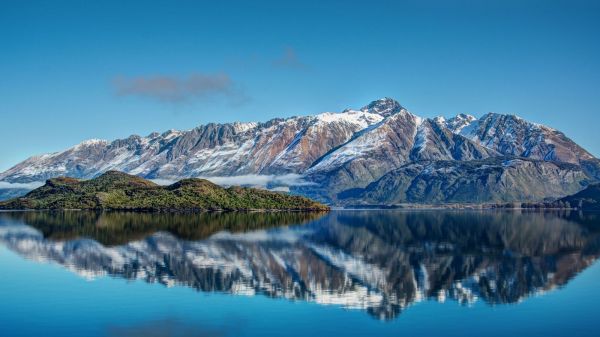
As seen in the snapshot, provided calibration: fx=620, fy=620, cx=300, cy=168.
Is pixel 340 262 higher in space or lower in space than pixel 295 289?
higher

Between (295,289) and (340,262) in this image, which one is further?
(340,262)

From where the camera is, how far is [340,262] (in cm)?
11144

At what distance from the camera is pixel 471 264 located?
10856cm

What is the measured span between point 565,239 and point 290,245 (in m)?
77.2

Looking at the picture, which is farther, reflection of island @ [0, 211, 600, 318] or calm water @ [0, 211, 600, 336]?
reflection of island @ [0, 211, 600, 318]

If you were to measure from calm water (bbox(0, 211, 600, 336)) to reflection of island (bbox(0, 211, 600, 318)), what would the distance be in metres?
0.30

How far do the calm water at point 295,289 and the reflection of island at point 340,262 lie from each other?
0.99 feet

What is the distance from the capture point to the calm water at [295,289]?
207 feet

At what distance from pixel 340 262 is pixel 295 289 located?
29819 mm

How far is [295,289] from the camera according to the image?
82688mm

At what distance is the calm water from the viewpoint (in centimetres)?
6300

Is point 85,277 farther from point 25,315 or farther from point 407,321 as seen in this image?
point 407,321

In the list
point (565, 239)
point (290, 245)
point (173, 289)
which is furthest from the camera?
point (565, 239)

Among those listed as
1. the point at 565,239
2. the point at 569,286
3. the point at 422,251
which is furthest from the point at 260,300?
the point at 565,239
